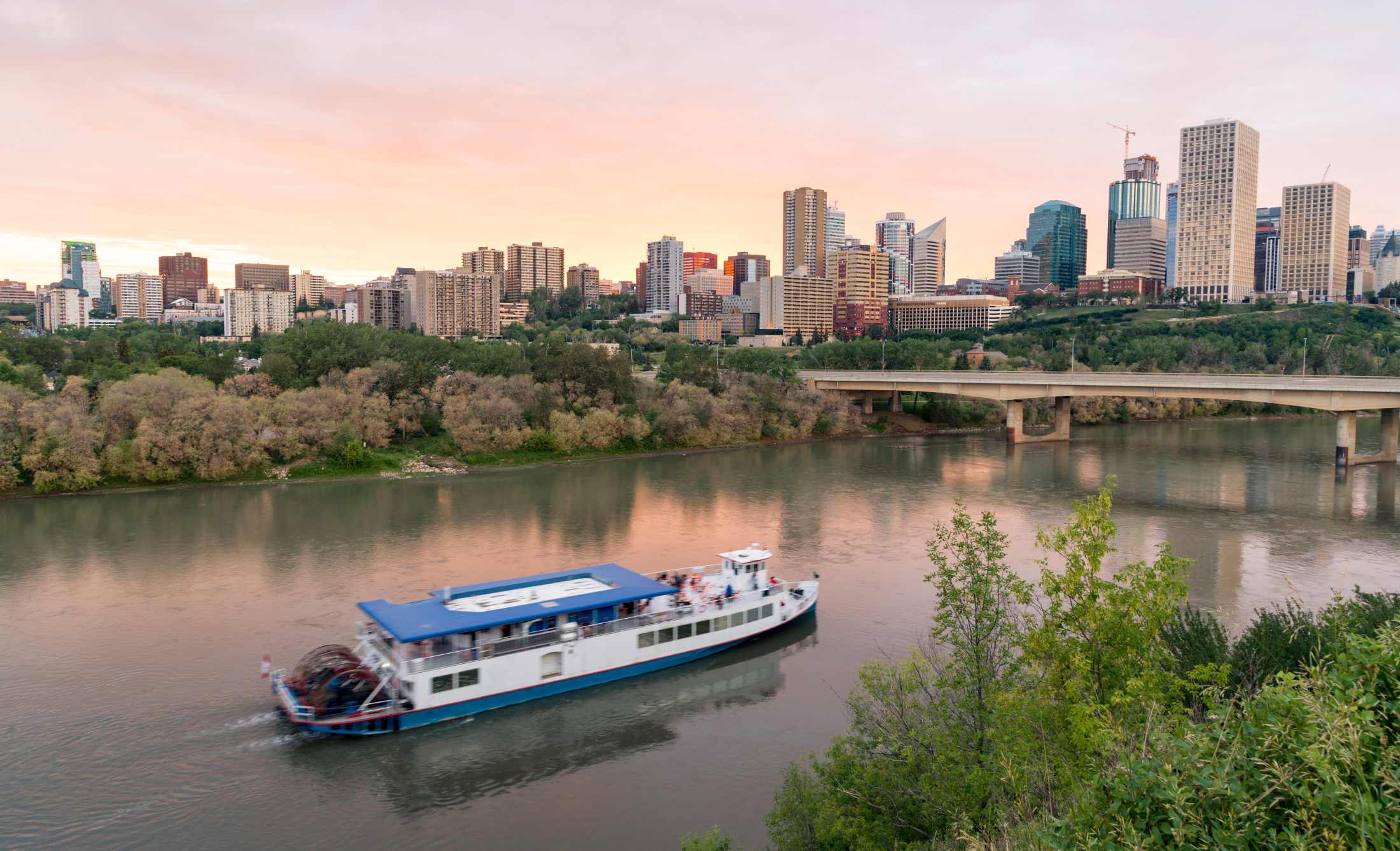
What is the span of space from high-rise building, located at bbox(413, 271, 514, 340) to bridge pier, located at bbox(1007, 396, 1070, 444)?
121 m

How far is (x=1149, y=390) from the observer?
69.4 metres

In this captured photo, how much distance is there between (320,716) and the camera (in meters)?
21.4

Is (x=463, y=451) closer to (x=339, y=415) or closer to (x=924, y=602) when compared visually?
(x=339, y=415)

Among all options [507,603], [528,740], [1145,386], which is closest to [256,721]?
[528,740]

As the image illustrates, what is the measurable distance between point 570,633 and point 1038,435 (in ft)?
214

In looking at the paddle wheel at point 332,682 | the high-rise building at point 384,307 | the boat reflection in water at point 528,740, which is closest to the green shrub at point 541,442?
the boat reflection in water at point 528,740

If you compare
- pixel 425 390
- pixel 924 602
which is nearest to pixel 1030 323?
pixel 425 390

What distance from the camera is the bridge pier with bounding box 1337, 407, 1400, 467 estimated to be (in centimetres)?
5881

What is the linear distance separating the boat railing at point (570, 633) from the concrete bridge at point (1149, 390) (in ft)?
167

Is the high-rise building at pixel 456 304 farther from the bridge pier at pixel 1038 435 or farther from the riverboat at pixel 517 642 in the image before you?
the riverboat at pixel 517 642

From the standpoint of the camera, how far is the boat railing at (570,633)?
23.0 meters

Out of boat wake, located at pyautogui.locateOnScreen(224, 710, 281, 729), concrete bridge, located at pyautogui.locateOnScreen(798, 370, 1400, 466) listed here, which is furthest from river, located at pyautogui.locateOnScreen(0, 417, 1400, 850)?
concrete bridge, located at pyautogui.locateOnScreen(798, 370, 1400, 466)

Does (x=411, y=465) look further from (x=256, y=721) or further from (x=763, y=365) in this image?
(x=256, y=721)

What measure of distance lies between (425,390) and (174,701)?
47.3 m
